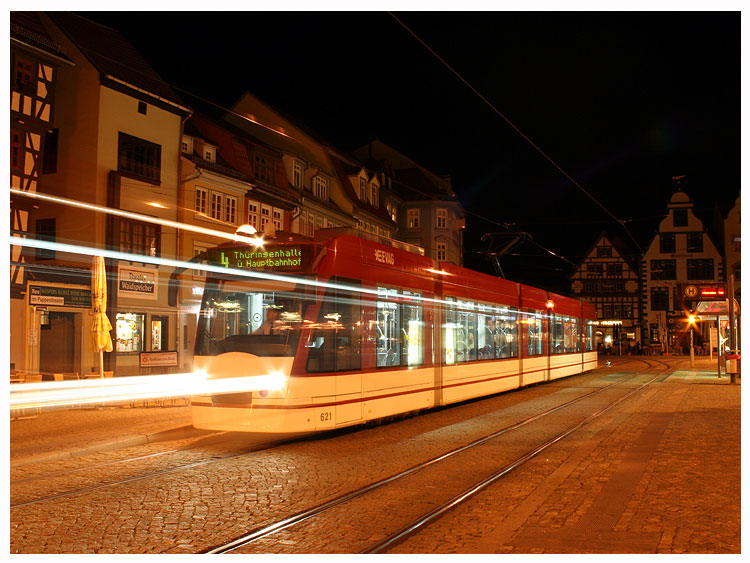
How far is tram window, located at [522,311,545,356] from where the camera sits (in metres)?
22.1

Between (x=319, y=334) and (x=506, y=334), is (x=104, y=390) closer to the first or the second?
(x=319, y=334)

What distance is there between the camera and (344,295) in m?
11.7

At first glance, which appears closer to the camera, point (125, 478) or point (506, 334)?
point (125, 478)

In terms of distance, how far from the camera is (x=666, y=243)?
227ft

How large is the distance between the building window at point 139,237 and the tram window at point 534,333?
14.3m

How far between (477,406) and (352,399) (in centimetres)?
644

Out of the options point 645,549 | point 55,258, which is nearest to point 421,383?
point 645,549

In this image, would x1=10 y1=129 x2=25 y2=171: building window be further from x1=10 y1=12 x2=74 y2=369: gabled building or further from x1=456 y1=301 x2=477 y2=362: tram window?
x1=456 y1=301 x2=477 y2=362: tram window

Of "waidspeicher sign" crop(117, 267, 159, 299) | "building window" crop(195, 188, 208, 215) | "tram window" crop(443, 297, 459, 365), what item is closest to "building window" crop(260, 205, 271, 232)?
"building window" crop(195, 188, 208, 215)

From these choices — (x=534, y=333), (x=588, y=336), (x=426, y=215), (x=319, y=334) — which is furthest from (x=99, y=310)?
(x=426, y=215)

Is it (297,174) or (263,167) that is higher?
→ (297,174)

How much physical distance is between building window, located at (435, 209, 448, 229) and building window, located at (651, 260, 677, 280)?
25.8 metres

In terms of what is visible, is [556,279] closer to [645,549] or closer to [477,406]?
[477,406]

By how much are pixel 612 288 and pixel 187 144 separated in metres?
54.9
